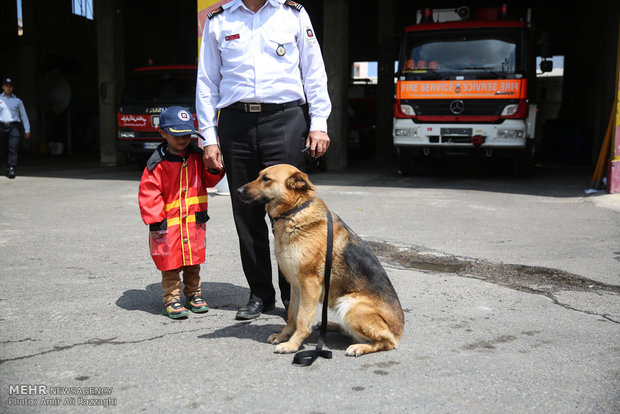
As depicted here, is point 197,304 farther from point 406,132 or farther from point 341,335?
point 406,132

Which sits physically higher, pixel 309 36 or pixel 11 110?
pixel 309 36

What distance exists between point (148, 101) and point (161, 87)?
0.44 metres

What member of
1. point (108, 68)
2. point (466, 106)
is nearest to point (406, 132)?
point (466, 106)

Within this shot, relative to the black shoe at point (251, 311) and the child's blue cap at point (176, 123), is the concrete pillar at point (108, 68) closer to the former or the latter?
the child's blue cap at point (176, 123)

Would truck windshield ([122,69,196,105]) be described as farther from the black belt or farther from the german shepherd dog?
the german shepherd dog

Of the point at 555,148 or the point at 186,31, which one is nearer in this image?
the point at 555,148

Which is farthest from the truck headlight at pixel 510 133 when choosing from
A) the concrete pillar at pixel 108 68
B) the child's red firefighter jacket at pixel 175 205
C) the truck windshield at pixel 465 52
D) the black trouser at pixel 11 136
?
the concrete pillar at pixel 108 68

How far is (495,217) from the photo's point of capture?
762 centimetres

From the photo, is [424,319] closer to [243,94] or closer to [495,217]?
[243,94]

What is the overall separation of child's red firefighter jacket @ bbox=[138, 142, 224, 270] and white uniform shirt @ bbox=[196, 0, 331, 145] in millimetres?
299

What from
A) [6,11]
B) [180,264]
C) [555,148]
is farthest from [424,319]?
[6,11]

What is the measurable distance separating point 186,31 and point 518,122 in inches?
749

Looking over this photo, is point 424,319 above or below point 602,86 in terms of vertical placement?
below

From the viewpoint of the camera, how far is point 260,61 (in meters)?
3.57
